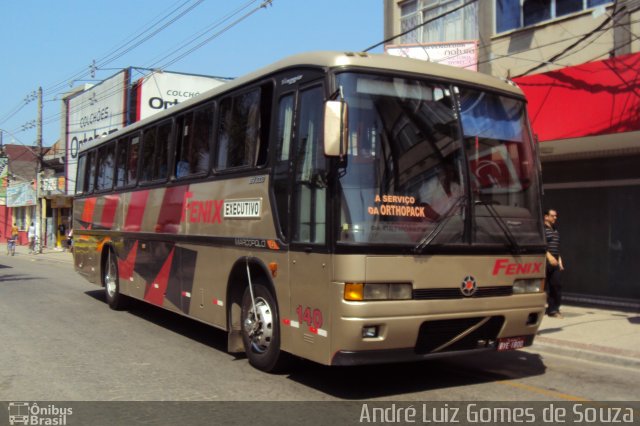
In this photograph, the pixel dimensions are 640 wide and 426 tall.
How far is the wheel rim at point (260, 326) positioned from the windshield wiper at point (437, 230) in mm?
1963

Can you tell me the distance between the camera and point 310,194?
19.1ft

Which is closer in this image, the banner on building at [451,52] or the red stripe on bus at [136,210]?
the red stripe on bus at [136,210]

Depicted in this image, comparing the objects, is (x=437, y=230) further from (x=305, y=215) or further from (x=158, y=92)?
(x=158, y=92)

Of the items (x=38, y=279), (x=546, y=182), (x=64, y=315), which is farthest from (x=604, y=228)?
(x=38, y=279)

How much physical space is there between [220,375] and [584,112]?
25.0 ft

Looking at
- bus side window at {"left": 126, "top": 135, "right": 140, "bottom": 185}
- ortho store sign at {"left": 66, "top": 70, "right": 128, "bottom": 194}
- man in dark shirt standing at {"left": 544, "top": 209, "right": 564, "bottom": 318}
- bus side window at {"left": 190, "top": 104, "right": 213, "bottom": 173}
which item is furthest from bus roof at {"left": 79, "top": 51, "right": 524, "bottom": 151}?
ortho store sign at {"left": 66, "top": 70, "right": 128, "bottom": 194}

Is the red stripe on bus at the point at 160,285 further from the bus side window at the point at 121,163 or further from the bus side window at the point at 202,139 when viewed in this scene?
the bus side window at the point at 121,163

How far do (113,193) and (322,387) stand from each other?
7365 mm

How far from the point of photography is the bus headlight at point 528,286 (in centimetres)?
625

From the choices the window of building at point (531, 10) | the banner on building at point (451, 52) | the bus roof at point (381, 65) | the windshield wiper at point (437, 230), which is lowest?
the windshield wiper at point (437, 230)

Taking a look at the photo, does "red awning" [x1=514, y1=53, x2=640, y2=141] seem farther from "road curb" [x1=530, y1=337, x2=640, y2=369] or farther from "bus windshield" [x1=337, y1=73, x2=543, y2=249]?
"bus windshield" [x1=337, y1=73, x2=543, y2=249]

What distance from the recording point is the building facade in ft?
33.5

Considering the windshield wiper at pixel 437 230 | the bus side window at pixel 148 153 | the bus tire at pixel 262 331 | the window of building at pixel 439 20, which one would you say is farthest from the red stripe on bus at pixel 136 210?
the window of building at pixel 439 20

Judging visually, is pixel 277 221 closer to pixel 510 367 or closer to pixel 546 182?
pixel 510 367
